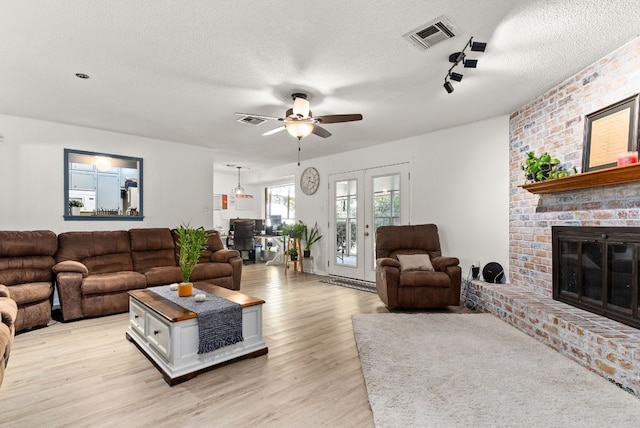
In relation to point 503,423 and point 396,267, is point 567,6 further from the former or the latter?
point 396,267

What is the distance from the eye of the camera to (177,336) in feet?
7.62

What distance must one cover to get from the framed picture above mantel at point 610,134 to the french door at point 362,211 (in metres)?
2.62

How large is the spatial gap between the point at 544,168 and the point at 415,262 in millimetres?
1750

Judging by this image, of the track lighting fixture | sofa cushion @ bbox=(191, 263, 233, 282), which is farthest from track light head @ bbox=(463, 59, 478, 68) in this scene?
sofa cushion @ bbox=(191, 263, 233, 282)

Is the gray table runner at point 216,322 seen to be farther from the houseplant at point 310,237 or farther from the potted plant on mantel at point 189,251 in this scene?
the houseplant at point 310,237

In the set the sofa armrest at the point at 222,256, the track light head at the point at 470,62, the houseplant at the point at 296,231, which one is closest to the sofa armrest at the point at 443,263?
the track light head at the point at 470,62

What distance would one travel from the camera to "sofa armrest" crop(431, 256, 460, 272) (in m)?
3.99

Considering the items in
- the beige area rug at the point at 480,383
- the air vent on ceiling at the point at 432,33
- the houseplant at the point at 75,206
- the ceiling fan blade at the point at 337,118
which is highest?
the air vent on ceiling at the point at 432,33

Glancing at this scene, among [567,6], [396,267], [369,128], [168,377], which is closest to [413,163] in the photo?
[369,128]

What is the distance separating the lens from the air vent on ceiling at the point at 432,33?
2.17 meters

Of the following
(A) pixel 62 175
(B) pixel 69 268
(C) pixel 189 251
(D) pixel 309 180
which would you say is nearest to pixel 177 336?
(C) pixel 189 251

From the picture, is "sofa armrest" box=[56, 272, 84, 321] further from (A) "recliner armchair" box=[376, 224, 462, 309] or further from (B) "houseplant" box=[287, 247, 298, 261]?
(B) "houseplant" box=[287, 247, 298, 261]

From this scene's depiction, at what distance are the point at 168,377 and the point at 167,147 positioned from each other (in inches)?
162

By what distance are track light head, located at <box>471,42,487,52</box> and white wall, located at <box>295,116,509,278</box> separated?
2.09 metres
